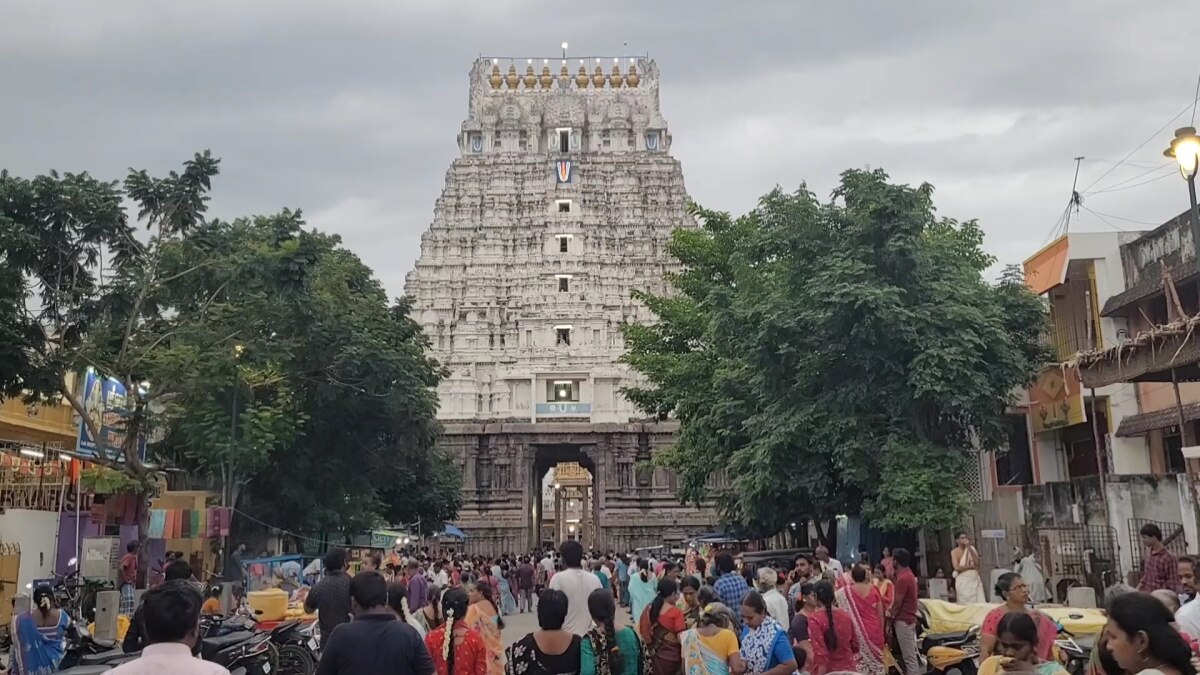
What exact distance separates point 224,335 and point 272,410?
5.75ft

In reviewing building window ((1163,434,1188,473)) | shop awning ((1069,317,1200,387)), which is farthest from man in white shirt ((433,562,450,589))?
building window ((1163,434,1188,473))

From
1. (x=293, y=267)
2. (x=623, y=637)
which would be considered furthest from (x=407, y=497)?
(x=623, y=637)

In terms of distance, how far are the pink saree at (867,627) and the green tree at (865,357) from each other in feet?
31.1

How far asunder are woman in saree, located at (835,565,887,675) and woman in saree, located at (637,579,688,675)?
1.47 m

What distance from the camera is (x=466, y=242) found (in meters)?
59.7

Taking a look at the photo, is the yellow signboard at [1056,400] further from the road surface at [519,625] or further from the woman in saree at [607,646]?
the woman in saree at [607,646]

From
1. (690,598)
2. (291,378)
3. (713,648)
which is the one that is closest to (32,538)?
(291,378)

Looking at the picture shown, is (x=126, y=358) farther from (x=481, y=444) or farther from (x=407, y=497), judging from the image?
(x=481, y=444)

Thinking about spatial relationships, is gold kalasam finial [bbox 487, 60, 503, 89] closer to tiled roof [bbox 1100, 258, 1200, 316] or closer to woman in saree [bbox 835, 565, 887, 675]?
tiled roof [bbox 1100, 258, 1200, 316]

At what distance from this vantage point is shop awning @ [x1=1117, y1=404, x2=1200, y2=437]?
18141 millimetres

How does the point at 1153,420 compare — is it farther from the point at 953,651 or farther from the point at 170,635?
the point at 170,635

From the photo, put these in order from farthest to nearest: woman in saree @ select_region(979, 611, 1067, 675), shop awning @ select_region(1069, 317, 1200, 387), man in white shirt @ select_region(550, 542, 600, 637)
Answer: shop awning @ select_region(1069, 317, 1200, 387), man in white shirt @ select_region(550, 542, 600, 637), woman in saree @ select_region(979, 611, 1067, 675)

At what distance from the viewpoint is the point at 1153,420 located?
1906cm

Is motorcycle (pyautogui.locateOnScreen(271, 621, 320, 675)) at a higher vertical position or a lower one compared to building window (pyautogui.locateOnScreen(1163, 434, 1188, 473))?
lower
